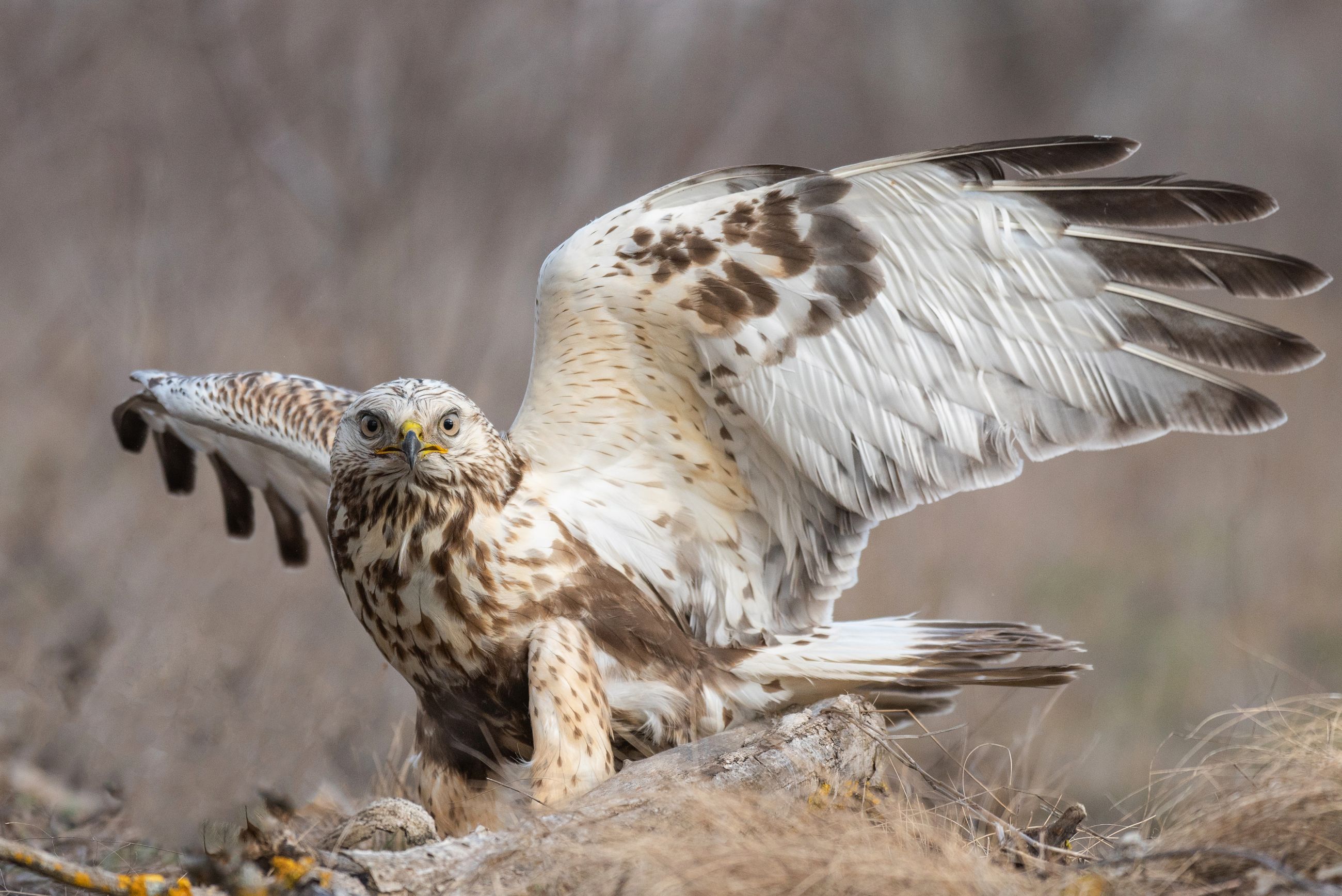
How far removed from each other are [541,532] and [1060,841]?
161 centimetres

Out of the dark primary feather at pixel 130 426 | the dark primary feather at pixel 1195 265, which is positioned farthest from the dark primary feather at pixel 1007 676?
the dark primary feather at pixel 130 426

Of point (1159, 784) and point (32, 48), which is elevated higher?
point (32, 48)

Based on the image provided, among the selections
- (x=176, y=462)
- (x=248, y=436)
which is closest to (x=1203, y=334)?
(x=248, y=436)

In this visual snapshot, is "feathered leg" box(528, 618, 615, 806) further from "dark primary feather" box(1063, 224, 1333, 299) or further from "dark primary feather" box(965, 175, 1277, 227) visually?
"dark primary feather" box(1063, 224, 1333, 299)

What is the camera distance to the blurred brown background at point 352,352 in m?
6.80

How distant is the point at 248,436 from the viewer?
4.25 metres

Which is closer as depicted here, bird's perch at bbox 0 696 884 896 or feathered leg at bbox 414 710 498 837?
bird's perch at bbox 0 696 884 896

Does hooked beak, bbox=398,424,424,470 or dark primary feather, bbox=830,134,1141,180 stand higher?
dark primary feather, bbox=830,134,1141,180

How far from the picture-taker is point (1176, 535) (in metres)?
13.4

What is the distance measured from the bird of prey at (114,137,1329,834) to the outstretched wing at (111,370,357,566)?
66 cm

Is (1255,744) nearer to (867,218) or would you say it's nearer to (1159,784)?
(1159,784)

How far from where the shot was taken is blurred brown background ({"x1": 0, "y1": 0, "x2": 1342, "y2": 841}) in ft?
22.3

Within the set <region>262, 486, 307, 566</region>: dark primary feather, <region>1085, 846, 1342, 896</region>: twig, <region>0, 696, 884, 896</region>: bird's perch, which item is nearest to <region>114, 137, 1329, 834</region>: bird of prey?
<region>0, 696, 884, 896</region>: bird's perch

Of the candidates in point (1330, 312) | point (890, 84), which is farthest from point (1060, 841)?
point (890, 84)
